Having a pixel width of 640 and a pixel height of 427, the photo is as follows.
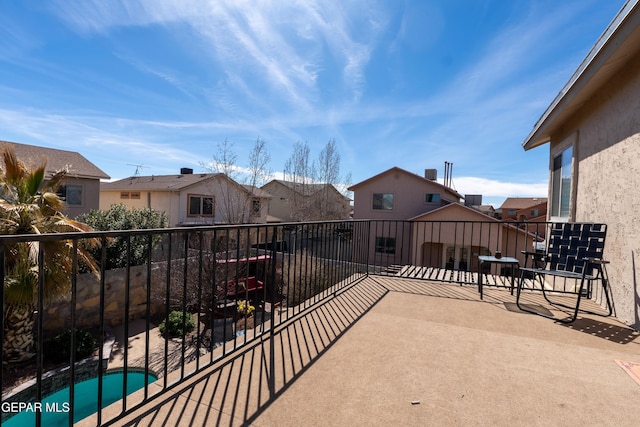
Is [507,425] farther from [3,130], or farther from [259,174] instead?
[3,130]

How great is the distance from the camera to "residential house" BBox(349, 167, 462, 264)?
18.3 meters

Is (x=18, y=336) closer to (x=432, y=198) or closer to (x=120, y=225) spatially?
(x=120, y=225)

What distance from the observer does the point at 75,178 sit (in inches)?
498

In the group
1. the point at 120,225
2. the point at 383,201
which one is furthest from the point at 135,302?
the point at 383,201

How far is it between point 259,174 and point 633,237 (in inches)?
628

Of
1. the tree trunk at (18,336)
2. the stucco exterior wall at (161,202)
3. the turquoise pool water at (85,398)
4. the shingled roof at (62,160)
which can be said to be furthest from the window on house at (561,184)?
the stucco exterior wall at (161,202)

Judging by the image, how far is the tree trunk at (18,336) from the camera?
5.08 m

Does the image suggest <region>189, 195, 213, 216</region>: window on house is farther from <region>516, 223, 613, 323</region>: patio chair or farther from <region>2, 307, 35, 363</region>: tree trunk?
<region>516, 223, 613, 323</region>: patio chair

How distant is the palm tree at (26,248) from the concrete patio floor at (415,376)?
367 centimetres

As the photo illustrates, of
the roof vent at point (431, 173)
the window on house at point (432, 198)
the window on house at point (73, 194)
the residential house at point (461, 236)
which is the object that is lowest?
the residential house at point (461, 236)

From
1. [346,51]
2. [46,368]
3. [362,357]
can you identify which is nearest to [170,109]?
[346,51]

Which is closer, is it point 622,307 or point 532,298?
point 622,307

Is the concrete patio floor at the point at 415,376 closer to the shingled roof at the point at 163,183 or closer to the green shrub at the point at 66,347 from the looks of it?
the green shrub at the point at 66,347

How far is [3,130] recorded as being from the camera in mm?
12133
